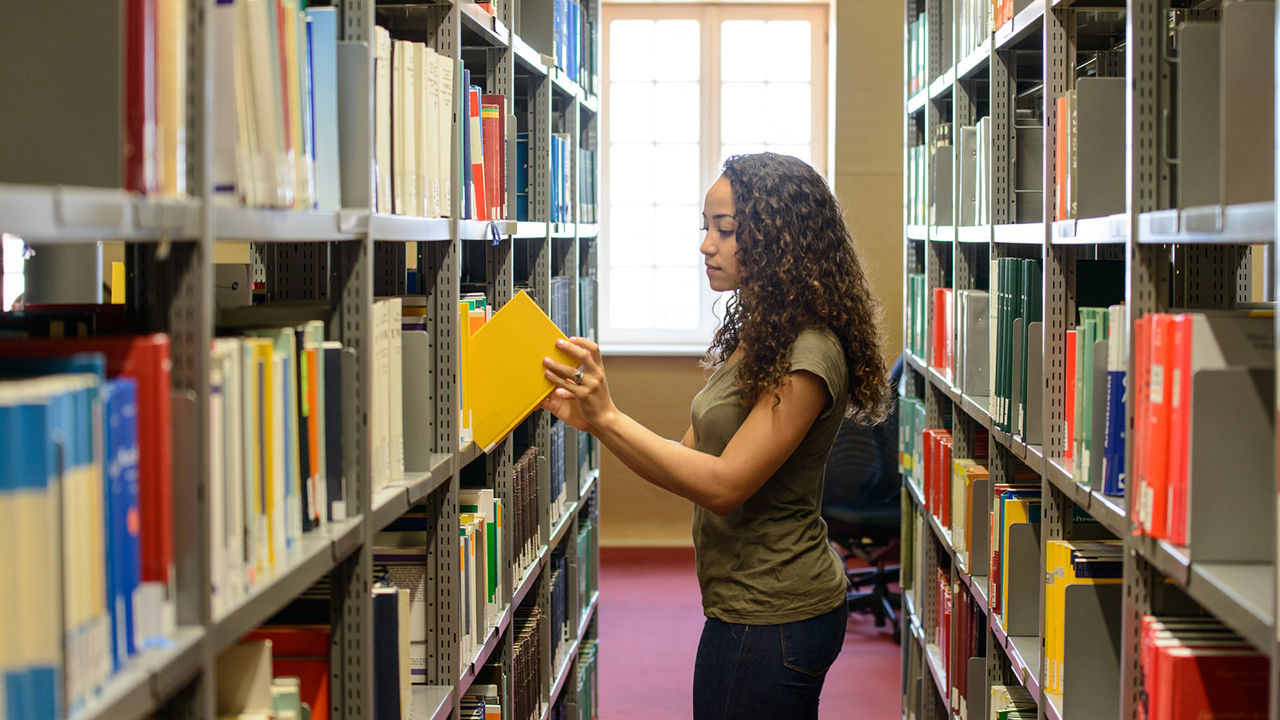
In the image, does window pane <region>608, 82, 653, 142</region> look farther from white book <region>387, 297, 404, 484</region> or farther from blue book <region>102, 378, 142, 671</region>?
blue book <region>102, 378, 142, 671</region>

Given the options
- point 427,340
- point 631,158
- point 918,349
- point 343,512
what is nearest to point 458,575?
point 427,340

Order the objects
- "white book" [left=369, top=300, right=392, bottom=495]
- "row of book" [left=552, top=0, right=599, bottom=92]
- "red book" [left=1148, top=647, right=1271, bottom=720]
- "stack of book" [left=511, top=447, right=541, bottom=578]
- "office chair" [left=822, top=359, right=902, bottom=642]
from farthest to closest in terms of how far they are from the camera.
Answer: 1. "office chair" [left=822, top=359, right=902, bottom=642]
2. "row of book" [left=552, top=0, right=599, bottom=92]
3. "stack of book" [left=511, top=447, right=541, bottom=578]
4. "white book" [left=369, top=300, right=392, bottom=495]
5. "red book" [left=1148, top=647, right=1271, bottom=720]

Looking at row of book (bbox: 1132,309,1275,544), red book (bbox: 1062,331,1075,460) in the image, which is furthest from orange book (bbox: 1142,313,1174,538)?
Result: red book (bbox: 1062,331,1075,460)

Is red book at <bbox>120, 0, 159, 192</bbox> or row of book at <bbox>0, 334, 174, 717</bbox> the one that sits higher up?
red book at <bbox>120, 0, 159, 192</bbox>

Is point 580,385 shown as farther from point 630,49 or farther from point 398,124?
point 630,49

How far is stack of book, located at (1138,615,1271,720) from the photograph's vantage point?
1404 mm

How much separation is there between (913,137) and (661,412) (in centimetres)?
244

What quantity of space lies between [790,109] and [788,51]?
0.31m

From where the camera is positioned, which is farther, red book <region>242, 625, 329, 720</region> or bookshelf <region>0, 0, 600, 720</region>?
red book <region>242, 625, 329, 720</region>

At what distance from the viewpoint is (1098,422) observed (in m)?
1.85

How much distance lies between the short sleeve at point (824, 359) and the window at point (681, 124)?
4367 millimetres

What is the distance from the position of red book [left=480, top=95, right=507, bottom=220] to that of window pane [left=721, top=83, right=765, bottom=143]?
4.17m

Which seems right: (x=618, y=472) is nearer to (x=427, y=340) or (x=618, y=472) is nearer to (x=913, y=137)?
(x=913, y=137)

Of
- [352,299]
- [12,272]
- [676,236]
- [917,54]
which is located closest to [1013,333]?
[352,299]
